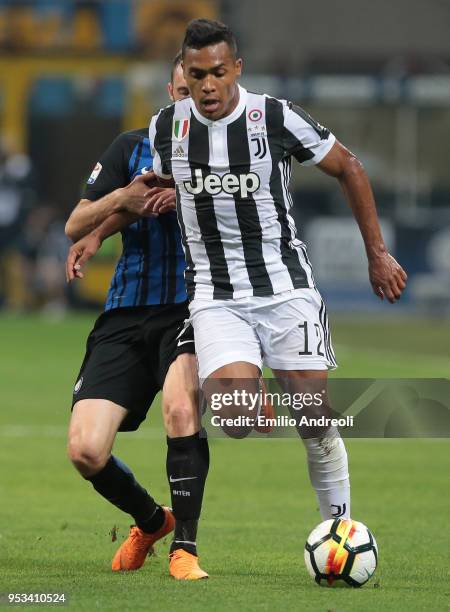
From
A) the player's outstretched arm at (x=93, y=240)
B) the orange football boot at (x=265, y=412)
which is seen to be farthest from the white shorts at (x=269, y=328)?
the player's outstretched arm at (x=93, y=240)

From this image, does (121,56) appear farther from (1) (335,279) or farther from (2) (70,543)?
(2) (70,543)

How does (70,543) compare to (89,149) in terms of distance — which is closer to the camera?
(70,543)

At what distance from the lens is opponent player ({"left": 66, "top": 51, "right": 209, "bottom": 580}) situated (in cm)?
650

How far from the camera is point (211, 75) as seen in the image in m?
6.32

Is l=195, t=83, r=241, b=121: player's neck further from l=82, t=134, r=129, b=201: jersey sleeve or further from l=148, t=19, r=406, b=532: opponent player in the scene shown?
l=82, t=134, r=129, b=201: jersey sleeve

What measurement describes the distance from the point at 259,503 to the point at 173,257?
2.55 meters

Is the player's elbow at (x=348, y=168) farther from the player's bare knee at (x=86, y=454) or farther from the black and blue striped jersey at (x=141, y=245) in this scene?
the player's bare knee at (x=86, y=454)

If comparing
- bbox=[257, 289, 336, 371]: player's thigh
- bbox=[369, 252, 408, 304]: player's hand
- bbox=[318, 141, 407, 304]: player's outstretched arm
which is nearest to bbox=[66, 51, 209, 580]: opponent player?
bbox=[257, 289, 336, 371]: player's thigh

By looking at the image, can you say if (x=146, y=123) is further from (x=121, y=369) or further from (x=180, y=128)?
(x=180, y=128)

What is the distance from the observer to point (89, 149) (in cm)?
2906

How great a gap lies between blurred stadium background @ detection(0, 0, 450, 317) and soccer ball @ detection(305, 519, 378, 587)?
20.6 m

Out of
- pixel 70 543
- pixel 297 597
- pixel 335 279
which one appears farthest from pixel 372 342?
pixel 297 597

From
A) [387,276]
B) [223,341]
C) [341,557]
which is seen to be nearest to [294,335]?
[223,341]

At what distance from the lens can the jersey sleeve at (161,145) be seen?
6.59 metres
